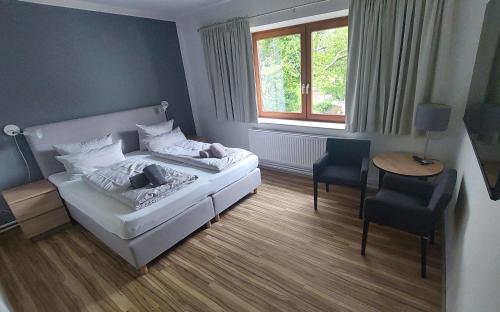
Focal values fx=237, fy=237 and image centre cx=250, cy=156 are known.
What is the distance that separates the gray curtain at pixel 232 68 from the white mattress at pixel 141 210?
119 cm

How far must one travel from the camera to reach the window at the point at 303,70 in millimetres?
3080

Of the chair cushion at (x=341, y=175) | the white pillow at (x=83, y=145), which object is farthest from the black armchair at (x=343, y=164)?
the white pillow at (x=83, y=145)

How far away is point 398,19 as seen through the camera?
7.50ft

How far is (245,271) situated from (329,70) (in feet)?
8.72

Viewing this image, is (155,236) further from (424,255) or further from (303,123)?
(303,123)

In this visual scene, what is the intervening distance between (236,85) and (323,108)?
4.57ft

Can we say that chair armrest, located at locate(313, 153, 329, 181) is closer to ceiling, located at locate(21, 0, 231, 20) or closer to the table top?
the table top

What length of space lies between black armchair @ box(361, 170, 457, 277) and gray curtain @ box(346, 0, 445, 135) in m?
0.73

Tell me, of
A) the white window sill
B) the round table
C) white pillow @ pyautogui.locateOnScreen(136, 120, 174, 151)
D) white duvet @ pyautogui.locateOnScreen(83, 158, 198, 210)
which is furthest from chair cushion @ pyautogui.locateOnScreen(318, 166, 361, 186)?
white pillow @ pyautogui.locateOnScreen(136, 120, 174, 151)

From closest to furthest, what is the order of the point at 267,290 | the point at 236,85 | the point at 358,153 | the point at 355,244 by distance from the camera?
the point at 267,290 < the point at 355,244 < the point at 358,153 < the point at 236,85

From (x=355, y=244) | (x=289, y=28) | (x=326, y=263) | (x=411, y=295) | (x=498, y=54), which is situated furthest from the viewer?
(x=289, y=28)

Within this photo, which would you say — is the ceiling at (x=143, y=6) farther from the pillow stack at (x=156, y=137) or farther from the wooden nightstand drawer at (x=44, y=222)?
the wooden nightstand drawer at (x=44, y=222)

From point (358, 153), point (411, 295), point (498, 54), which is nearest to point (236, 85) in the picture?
point (358, 153)

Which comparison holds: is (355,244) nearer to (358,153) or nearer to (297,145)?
(358,153)
